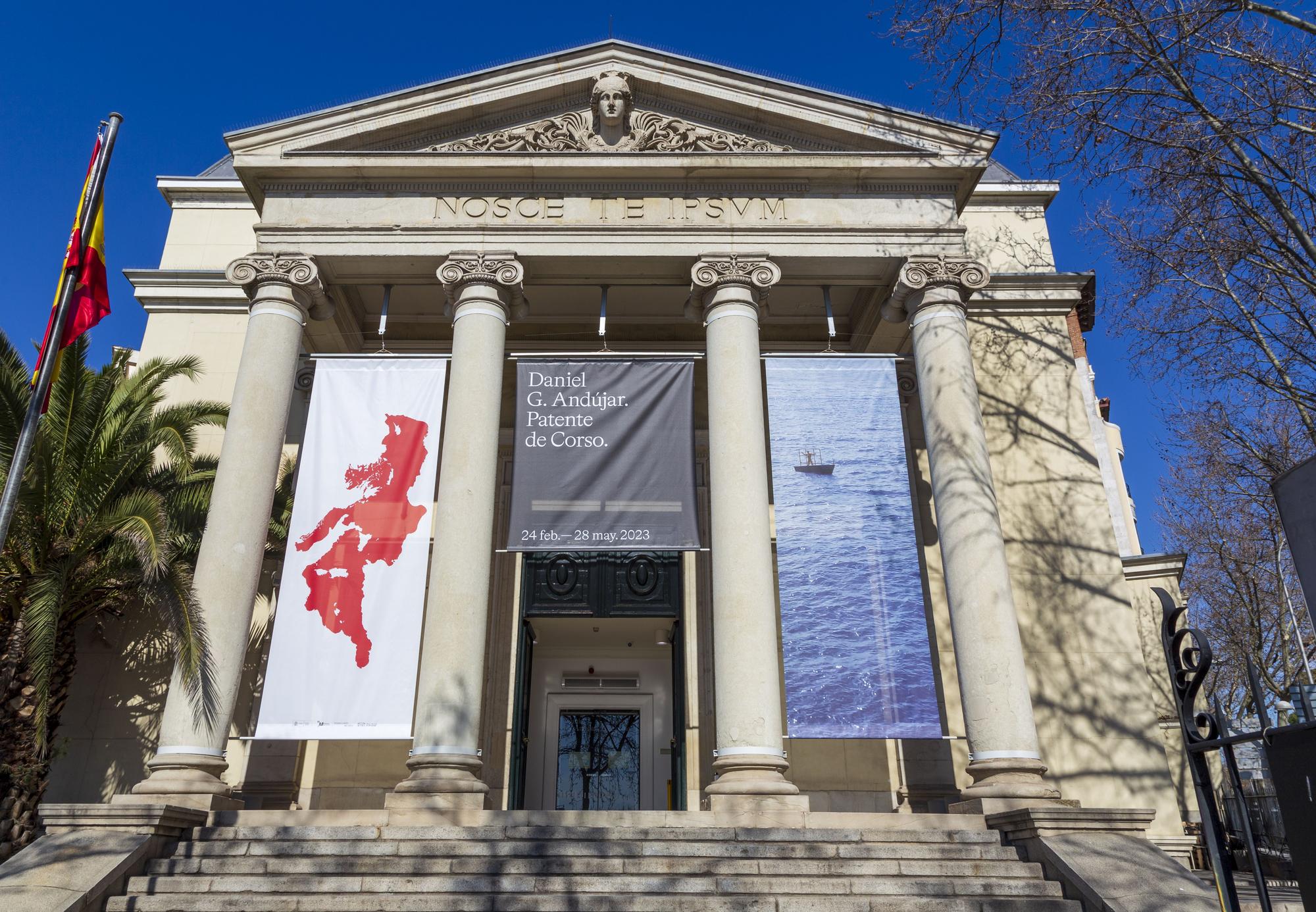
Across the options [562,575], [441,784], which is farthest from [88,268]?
[562,575]

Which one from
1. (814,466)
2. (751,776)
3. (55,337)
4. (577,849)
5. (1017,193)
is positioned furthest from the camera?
(1017,193)

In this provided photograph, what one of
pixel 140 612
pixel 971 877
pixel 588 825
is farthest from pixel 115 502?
pixel 971 877

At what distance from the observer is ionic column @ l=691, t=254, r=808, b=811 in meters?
11.9

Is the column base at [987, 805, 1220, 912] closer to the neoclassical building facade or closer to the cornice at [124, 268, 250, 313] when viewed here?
the neoclassical building facade

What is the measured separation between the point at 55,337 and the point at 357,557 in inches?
183

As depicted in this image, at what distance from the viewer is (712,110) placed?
1576 centimetres

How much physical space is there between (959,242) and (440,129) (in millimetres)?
8585

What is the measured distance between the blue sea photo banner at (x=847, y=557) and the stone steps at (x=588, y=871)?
6.29 feet

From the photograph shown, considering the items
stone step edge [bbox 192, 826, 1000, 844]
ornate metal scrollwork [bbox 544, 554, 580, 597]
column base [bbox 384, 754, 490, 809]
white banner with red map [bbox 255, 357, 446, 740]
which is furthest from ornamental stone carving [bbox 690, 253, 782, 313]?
stone step edge [bbox 192, 826, 1000, 844]

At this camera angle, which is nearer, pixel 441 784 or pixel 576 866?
pixel 576 866

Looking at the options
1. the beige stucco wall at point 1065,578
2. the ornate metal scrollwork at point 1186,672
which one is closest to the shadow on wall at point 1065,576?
the beige stucco wall at point 1065,578

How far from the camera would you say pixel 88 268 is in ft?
34.9

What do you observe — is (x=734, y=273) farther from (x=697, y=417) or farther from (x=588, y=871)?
(x=588, y=871)

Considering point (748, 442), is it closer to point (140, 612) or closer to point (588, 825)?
point (588, 825)
